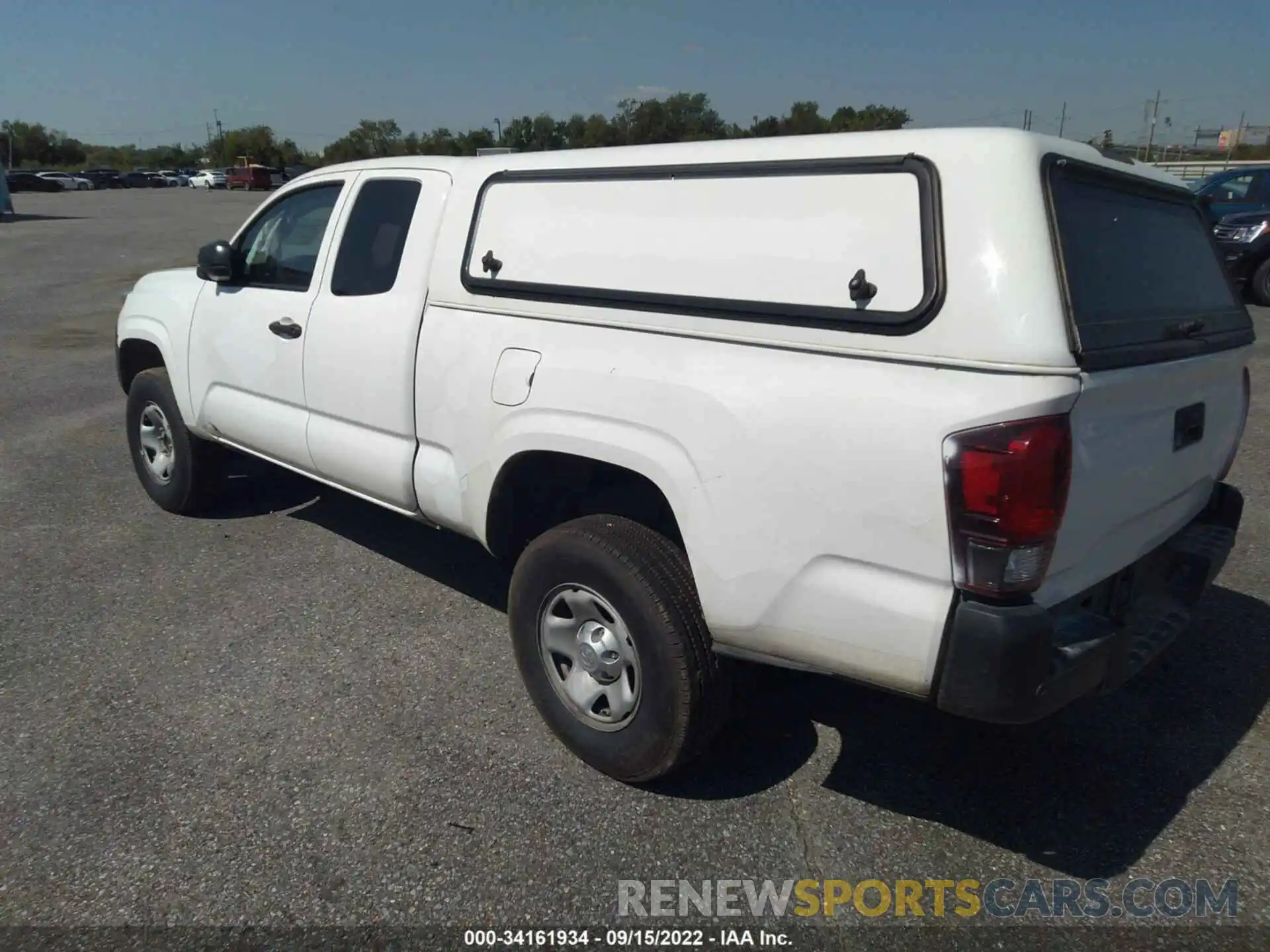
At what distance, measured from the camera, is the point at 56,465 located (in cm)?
625

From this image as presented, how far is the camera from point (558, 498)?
342 cm

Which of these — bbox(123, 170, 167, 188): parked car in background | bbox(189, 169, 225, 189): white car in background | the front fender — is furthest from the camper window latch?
bbox(123, 170, 167, 188): parked car in background

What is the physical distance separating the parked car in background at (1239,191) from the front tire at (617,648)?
13586 mm

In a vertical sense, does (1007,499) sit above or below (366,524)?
above

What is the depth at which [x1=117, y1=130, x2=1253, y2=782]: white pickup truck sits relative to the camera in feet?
7.07

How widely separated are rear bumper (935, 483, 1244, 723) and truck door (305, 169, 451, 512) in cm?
218

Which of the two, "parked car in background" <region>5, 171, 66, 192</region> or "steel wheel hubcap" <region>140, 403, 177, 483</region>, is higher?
"parked car in background" <region>5, 171, 66, 192</region>

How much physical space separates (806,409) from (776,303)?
32cm

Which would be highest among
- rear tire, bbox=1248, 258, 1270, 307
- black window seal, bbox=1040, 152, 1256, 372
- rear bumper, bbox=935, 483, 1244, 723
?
black window seal, bbox=1040, 152, 1256, 372

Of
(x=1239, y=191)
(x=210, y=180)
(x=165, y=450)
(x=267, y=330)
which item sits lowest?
(x=165, y=450)

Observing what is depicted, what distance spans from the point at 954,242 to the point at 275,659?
2.96 metres

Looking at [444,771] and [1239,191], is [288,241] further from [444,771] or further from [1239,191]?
[1239,191]

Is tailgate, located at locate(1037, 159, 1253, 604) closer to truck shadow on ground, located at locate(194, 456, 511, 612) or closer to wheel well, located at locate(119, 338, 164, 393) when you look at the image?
truck shadow on ground, located at locate(194, 456, 511, 612)

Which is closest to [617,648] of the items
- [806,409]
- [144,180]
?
[806,409]
